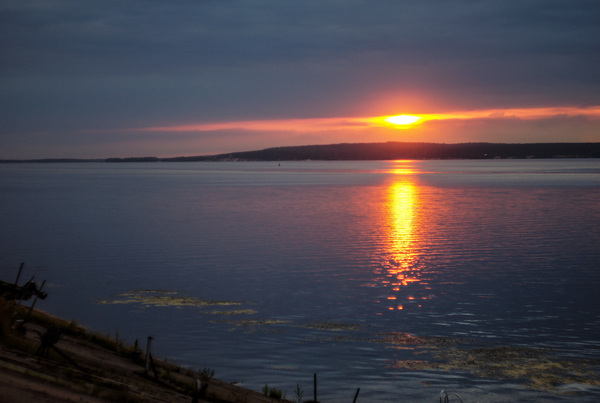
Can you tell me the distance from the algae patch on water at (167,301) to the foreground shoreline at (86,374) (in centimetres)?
604

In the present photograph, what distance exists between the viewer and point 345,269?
1069 inches

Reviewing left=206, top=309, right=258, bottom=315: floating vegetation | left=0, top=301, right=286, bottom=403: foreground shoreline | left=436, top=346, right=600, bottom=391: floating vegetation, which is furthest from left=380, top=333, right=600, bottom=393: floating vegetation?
left=206, top=309, right=258, bottom=315: floating vegetation

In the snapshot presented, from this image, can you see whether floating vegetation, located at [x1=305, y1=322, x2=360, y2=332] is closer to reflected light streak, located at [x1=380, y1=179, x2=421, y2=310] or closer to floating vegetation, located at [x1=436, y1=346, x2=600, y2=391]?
reflected light streak, located at [x1=380, y1=179, x2=421, y2=310]

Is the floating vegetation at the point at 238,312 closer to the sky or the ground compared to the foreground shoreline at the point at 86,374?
closer to the ground

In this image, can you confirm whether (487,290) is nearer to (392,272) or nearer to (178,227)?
(392,272)

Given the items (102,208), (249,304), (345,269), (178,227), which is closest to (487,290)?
(345,269)

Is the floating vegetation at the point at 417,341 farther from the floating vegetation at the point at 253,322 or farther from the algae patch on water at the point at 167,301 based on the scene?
the algae patch on water at the point at 167,301

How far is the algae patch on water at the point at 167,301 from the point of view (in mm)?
20969

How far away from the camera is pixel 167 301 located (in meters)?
21.5

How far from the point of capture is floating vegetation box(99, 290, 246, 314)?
21156mm

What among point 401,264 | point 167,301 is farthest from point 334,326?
point 401,264

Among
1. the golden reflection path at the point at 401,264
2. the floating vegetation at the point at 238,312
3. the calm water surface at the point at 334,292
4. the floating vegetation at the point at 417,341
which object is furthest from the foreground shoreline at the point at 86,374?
the golden reflection path at the point at 401,264

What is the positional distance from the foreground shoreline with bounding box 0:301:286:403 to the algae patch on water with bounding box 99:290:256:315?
19.8 ft

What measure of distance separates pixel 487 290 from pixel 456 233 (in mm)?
17006
